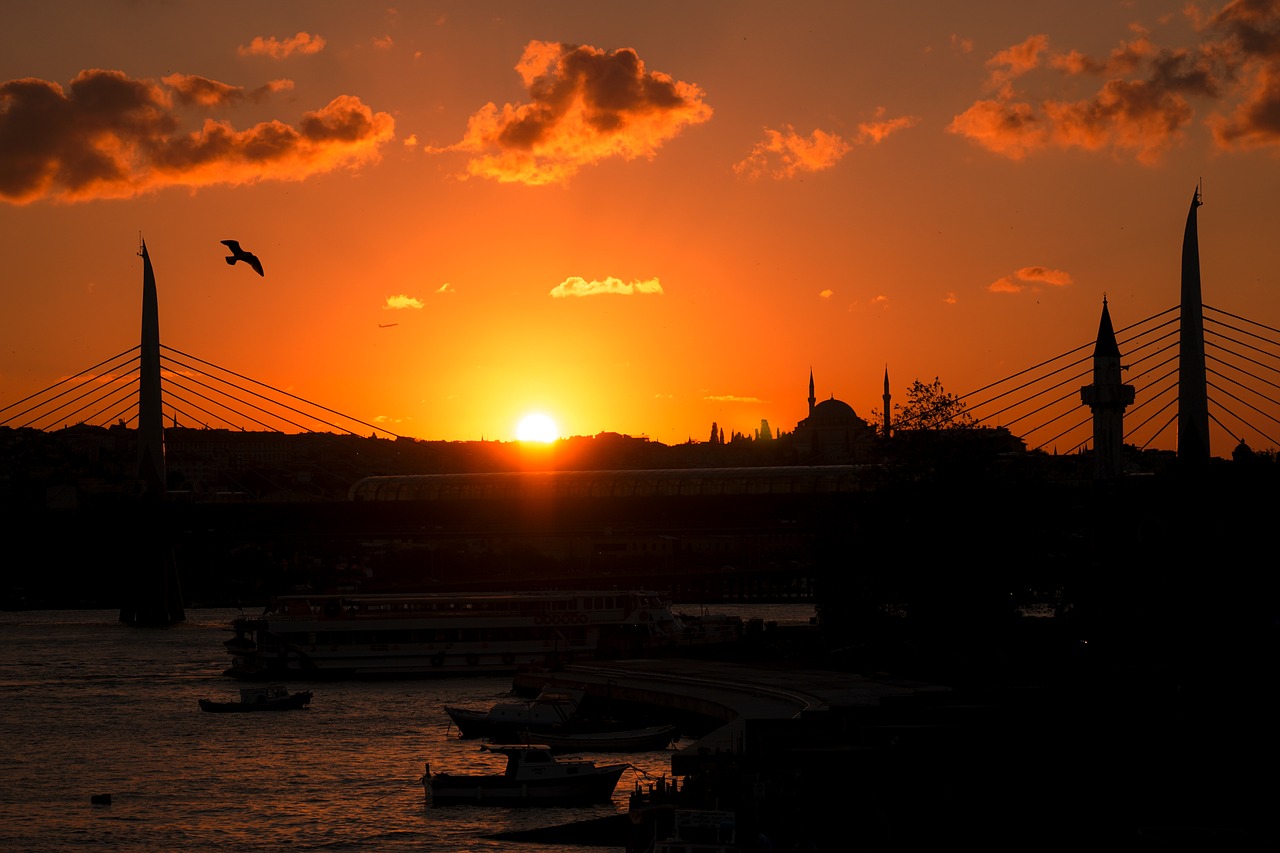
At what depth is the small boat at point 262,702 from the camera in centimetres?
5828

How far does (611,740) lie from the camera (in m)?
44.4

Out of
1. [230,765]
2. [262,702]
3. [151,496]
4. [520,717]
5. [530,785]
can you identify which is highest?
[151,496]

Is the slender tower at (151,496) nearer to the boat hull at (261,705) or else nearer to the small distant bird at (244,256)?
the boat hull at (261,705)

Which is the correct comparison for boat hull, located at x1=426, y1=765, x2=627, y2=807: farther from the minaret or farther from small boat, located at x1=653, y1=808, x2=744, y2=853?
the minaret

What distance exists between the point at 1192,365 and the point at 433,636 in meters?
33.1

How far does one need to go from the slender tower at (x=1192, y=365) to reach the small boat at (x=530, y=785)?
3487cm

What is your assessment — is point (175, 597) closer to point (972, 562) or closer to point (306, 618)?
point (306, 618)

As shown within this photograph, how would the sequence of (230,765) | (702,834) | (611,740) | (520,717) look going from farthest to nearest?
(520,717)
(230,765)
(611,740)
(702,834)

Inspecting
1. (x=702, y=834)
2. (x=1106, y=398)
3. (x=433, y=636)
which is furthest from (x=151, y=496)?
(x=702, y=834)

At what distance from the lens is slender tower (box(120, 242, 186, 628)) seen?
9838 centimetres

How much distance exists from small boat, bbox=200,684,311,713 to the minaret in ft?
171

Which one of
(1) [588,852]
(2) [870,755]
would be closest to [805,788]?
(2) [870,755]

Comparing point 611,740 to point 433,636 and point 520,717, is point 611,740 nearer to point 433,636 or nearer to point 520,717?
point 520,717

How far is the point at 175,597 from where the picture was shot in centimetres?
10694
